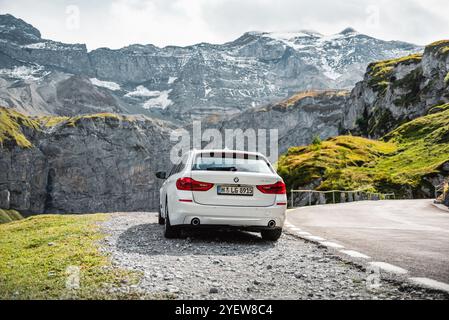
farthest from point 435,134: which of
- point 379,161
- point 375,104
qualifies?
point 375,104

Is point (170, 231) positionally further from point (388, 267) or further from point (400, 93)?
point (400, 93)

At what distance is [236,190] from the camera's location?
974cm

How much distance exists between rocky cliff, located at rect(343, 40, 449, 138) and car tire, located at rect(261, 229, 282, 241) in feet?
313

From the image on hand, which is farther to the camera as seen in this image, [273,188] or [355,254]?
[273,188]

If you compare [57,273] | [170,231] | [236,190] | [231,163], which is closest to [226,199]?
[236,190]

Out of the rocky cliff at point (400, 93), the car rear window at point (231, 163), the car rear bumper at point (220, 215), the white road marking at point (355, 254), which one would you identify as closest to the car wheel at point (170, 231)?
the car rear bumper at point (220, 215)

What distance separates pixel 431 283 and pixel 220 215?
15.7 ft

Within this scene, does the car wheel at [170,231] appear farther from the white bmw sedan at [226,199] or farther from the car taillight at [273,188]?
the car taillight at [273,188]

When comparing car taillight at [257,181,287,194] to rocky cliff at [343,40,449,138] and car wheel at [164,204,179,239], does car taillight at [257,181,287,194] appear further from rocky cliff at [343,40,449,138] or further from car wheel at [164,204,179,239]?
rocky cliff at [343,40,449,138]

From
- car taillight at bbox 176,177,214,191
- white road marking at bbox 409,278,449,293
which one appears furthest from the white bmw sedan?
white road marking at bbox 409,278,449,293

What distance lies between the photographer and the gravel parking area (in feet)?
17.3

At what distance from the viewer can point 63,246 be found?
367 inches

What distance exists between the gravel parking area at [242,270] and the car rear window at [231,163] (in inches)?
62.2

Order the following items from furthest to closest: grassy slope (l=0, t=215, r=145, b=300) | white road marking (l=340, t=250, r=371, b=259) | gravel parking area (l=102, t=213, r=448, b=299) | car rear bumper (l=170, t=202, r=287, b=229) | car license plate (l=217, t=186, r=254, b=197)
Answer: car license plate (l=217, t=186, r=254, b=197) → car rear bumper (l=170, t=202, r=287, b=229) → white road marking (l=340, t=250, r=371, b=259) → gravel parking area (l=102, t=213, r=448, b=299) → grassy slope (l=0, t=215, r=145, b=300)
